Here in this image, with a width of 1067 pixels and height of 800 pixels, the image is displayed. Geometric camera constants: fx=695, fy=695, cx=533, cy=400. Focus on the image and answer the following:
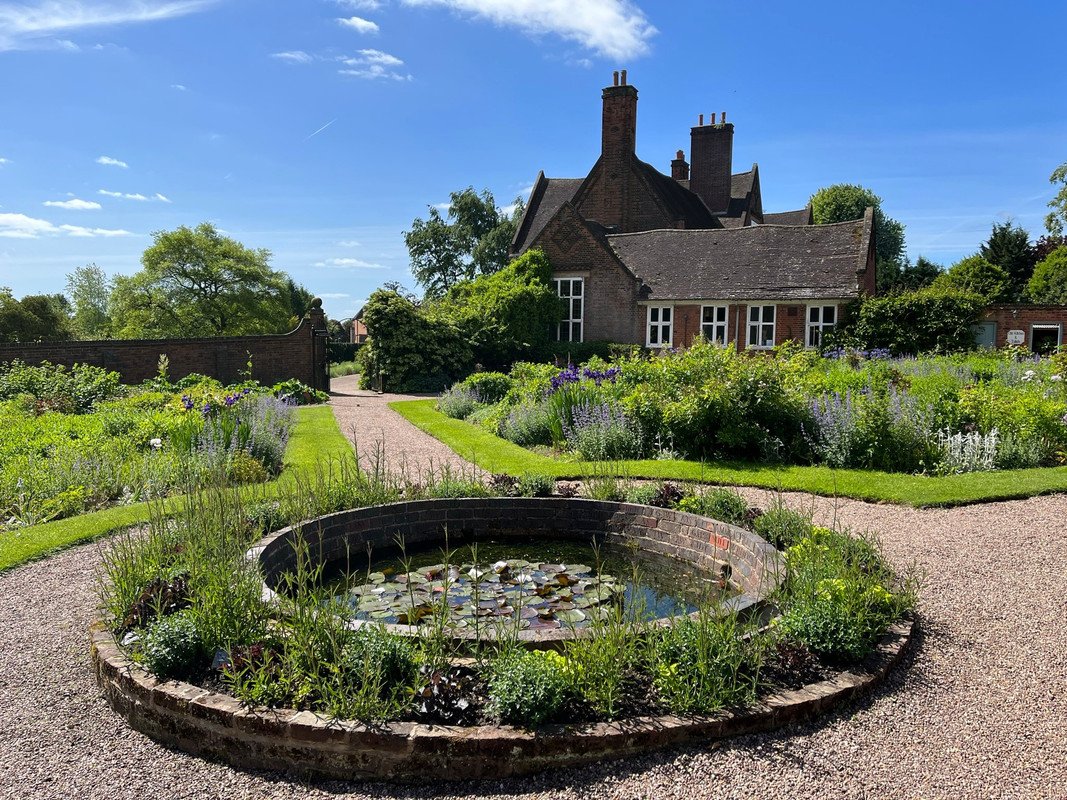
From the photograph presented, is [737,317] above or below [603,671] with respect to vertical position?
above

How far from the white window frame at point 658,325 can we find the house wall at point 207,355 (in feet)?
43.2

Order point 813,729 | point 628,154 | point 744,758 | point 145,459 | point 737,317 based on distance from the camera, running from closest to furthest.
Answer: point 744,758, point 813,729, point 145,459, point 737,317, point 628,154

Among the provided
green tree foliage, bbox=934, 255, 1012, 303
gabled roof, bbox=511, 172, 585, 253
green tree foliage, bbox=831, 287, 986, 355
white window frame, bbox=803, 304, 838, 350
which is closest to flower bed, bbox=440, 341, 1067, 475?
green tree foliage, bbox=831, 287, 986, 355

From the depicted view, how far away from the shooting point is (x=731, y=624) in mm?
3990

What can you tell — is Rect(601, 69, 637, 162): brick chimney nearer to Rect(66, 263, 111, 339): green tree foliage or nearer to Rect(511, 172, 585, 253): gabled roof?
Rect(511, 172, 585, 253): gabled roof

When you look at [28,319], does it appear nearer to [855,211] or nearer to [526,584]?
[526,584]

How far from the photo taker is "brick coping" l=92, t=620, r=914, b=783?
11.2 feet

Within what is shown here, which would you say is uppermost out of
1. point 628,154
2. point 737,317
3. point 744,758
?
point 628,154

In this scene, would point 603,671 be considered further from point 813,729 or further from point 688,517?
point 688,517

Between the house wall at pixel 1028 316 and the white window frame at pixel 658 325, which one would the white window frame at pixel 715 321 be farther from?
the house wall at pixel 1028 316

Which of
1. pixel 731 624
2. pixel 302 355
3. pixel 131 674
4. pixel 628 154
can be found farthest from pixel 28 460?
pixel 628 154

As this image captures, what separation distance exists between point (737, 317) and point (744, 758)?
25.4 m

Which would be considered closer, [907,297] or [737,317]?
[907,297]

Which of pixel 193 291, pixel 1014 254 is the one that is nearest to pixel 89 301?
pixel 193 291
